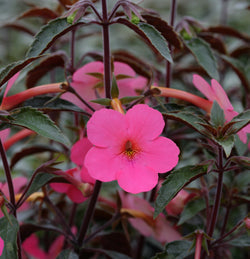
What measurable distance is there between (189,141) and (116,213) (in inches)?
11.5

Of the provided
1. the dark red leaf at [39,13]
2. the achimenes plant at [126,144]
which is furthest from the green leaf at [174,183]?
the dark red leaf at [39,13]

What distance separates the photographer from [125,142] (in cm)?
61

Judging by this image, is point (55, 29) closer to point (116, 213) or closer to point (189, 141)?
point (116, 213)

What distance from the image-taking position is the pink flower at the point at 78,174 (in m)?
0.71

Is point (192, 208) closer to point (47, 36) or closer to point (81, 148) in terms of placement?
point (81, 148)

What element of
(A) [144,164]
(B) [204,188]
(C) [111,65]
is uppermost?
(C) [111,65]

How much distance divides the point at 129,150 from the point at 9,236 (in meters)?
0.23

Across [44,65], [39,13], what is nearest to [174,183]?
[44,65]

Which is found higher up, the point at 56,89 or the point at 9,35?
the point at 56,89

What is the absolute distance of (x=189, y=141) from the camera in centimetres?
101

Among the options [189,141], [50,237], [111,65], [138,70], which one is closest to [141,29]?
[111,65]

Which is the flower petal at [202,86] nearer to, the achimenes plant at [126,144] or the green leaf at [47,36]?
the achimenes plant at [126,144]

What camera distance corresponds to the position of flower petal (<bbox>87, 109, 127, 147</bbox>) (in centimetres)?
58

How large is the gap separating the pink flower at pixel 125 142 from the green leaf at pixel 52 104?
5.1 inches
